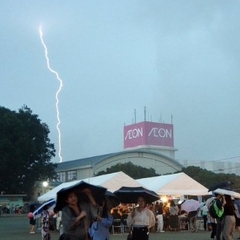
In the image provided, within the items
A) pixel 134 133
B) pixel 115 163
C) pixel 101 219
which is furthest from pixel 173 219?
pixel 134 133

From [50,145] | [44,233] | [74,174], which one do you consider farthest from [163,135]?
[44,233]

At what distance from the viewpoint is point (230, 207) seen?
1147cm

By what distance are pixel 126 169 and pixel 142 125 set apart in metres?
64.4

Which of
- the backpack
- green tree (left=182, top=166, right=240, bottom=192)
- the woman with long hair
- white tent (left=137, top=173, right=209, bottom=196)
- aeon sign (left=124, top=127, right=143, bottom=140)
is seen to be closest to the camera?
the woman with long hair

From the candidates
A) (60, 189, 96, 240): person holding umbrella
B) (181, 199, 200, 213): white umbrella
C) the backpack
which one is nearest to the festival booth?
(181, 199, 200, 213): white umbrella

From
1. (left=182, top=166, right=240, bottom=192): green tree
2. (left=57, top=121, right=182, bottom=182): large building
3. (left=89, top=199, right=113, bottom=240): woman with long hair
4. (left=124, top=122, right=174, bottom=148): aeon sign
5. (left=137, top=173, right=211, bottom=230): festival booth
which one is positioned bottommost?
(left=89, top=199, right=113, bottom=240): woman with long hair

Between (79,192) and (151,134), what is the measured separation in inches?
5401

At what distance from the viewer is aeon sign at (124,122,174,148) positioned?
142 meters

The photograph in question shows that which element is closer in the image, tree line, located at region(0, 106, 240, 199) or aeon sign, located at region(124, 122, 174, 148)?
tree line, located at region(0, 106, 240, 199)

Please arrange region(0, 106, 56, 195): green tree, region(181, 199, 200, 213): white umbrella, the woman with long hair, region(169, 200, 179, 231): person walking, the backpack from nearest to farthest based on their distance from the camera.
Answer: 1. the woman with long hair
2. the backpack
3. region(181, 199, 200, 213): white umbrella
4. region(169, 200, 179, 231): person walking
5. region(0, 106, 56, 195): green tree

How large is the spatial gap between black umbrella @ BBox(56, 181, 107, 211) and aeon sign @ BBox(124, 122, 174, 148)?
5330 inches

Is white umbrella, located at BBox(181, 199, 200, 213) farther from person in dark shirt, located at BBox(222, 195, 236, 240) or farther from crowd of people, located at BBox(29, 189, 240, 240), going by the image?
person in dark shirt, located at BBox(222, 195, 236, 240)

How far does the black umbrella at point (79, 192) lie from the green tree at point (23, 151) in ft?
181

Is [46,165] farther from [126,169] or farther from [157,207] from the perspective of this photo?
[157,207]
